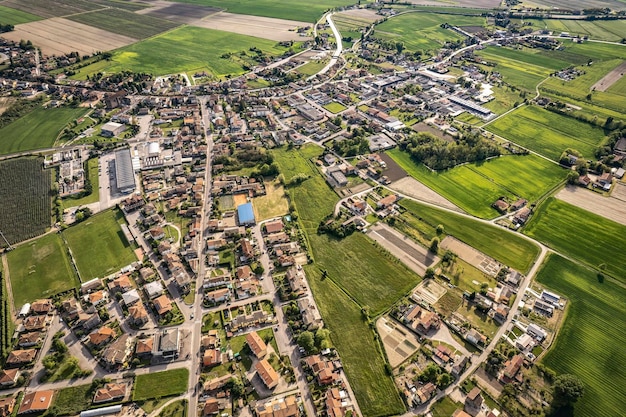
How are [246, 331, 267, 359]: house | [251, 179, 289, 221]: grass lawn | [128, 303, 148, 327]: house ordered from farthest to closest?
[251, 179, 289, 221]: grass lawn < [128, 303, 148, 327]: house < [246, 331, 267, 359]: house

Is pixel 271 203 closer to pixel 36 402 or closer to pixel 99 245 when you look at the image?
pixel 99 245

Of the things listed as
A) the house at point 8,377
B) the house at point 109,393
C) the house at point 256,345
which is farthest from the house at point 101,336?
the house at point 256,345

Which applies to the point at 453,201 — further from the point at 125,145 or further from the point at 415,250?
the point at 125,145

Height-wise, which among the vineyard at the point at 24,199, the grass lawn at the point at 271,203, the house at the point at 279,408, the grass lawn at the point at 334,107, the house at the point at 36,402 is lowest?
the house at the point at 36,402

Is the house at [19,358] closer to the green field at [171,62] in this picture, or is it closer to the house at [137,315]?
the house at [137,315]

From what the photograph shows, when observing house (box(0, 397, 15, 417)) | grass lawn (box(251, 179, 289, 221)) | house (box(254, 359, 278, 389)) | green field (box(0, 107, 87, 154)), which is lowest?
house (box(0, 397, 15, 417))

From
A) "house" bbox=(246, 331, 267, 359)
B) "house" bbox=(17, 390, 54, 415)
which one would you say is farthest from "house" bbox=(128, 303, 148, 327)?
"house" bbox=(246, 331, 267, 359)

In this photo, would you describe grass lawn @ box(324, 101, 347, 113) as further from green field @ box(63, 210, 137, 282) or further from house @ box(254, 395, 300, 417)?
house @ box(254, 395, 300, 417)
